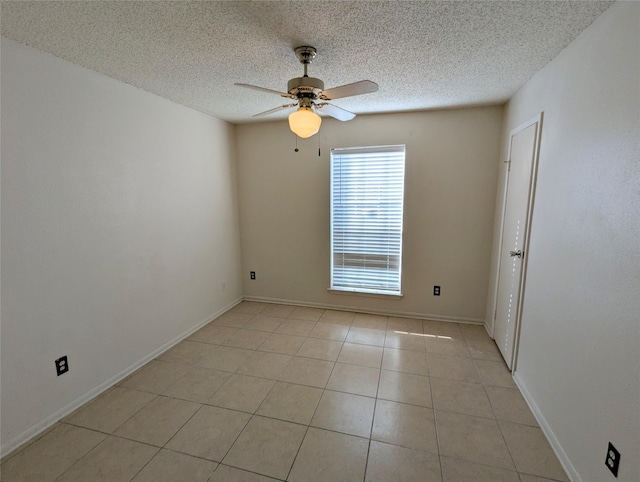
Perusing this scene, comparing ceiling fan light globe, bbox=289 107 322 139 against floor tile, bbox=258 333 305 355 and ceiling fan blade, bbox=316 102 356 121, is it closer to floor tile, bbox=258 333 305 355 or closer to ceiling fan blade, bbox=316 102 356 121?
ceiling fan blade, bbox=316 102 356 121

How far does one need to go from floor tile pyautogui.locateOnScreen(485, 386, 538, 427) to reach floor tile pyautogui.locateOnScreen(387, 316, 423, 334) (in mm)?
1044

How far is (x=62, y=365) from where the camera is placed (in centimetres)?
201

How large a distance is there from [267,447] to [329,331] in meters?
1.58

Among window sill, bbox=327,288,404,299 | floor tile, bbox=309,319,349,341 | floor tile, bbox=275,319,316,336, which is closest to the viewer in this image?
floor tile, bbox=309,319,349,341

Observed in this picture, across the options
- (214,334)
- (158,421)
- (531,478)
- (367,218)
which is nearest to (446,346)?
(531,478)

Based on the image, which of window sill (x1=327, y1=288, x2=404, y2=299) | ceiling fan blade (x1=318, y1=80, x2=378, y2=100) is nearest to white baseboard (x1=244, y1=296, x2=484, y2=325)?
window sill (x1=327, y1=288, x2=404, y2=299)

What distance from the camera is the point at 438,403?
2.12 meters

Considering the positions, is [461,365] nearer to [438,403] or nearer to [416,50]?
[438,403]

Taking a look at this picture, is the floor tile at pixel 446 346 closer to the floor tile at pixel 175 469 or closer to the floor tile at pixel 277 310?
the floor tile at pixel 277 310

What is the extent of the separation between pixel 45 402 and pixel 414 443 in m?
2.37

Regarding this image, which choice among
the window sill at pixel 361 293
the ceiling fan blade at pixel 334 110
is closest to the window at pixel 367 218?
the window sill at pixel 361 293

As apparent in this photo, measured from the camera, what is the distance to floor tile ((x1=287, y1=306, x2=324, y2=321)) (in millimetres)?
3619

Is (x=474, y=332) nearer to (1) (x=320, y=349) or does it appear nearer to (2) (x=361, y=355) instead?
(2) (x=361, y=355)

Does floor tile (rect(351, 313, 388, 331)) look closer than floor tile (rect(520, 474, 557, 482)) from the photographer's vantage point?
No
